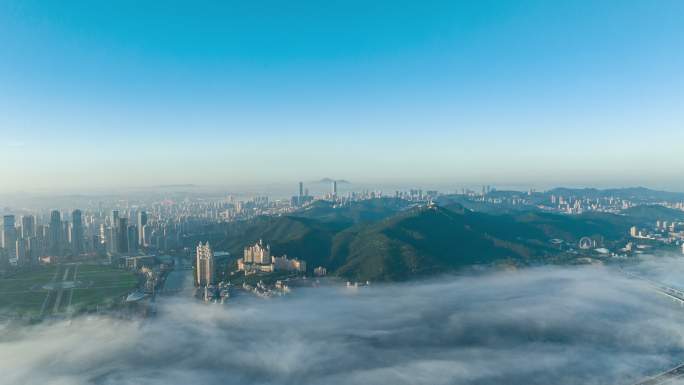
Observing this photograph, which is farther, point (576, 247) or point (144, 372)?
point (576, 247)

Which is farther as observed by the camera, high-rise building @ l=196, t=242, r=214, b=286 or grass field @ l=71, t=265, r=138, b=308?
high-rise building @ l=196, t=242, r=214, b=286

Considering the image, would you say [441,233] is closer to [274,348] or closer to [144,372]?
[274,348]

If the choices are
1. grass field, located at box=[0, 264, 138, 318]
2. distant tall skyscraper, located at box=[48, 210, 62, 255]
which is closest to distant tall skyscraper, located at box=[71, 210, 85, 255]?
distant tall skyscraper, located at box=[48, 210, 62, 255]

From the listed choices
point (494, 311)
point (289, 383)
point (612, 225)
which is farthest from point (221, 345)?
point (612, 225)

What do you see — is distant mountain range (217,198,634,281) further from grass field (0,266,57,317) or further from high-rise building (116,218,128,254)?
grass field (0,266,57,317)

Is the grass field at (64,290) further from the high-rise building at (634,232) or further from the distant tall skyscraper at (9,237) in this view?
the high-rise building at (634,232)

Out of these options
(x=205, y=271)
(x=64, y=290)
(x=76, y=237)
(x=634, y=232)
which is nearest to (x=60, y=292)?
(x=64, y=290)
